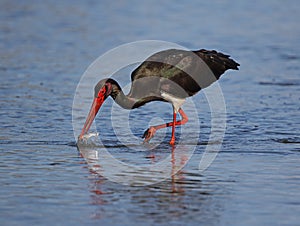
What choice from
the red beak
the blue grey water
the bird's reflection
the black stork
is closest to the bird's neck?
the black stork

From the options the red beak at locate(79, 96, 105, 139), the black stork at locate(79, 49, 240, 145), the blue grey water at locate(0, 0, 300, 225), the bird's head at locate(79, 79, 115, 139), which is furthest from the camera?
the black stork at locate(79, 49, 240, 145)

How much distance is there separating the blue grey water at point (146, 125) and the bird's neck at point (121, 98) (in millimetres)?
423

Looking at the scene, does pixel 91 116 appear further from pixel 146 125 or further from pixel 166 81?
pixel 146 125

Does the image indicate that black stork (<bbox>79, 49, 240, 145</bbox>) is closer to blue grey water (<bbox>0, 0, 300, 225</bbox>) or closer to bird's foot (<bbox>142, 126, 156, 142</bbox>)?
bird's foot (<bbox>142, 126, 156, 142</bbox>)

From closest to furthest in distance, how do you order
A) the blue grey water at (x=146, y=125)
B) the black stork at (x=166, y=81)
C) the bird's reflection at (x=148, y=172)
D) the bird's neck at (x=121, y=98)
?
the blue grey water at (x=146, y=125) → the bird's reflection at (x=148, y=172) → the black stork at (x=166, y=81) → the bird's neck at (x=121, y=98)

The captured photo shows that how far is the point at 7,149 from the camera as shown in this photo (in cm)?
Result: 936

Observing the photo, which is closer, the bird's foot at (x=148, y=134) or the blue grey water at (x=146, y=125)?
the blue grey water at (x=146, y=125)

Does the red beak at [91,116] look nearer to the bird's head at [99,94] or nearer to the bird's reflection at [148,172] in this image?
the bird's head at [99,94]

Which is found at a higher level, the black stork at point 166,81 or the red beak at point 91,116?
the black stork at point 166,81

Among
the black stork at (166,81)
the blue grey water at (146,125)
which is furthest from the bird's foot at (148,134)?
the blue grey water at (146,125)

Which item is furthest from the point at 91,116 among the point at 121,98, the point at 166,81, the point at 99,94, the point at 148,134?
the point at 166,81

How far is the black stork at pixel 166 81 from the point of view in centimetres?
1020

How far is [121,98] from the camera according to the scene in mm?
10383

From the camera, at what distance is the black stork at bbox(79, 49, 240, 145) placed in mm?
10203
